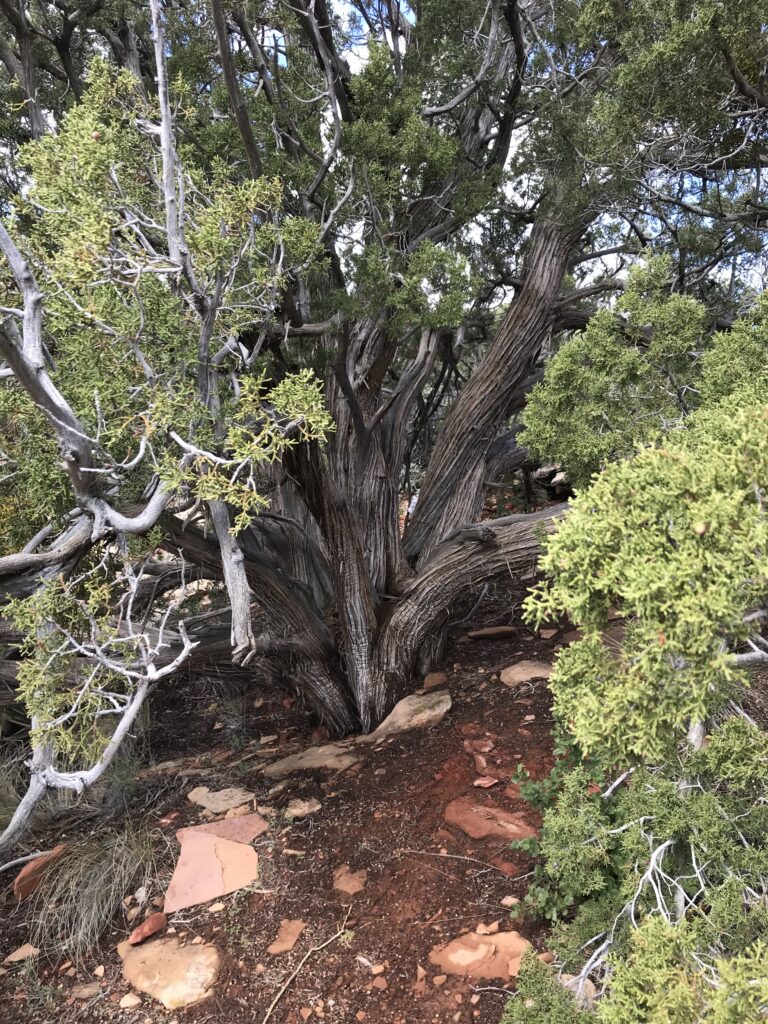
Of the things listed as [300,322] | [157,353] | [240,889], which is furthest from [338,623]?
[157,353]

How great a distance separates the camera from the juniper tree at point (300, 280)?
2594 mm

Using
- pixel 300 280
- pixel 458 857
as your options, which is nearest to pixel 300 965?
pixel 458 857

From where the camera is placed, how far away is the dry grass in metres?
3.17

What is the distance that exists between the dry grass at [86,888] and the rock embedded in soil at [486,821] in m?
1.58

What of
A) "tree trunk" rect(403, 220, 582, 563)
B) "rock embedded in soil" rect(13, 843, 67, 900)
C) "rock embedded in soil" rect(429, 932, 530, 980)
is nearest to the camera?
"rock embedded in soil" rect(429, 932, 530, 980)

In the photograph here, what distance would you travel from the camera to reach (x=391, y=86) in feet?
12.3

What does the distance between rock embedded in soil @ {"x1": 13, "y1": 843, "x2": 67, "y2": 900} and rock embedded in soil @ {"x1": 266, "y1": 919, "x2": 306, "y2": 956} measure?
137 cm

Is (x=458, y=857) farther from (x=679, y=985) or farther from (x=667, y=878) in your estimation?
(x=679, y=985)

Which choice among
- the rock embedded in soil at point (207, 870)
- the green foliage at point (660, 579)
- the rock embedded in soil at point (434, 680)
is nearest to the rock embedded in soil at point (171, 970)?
the rock embedded in soil at point (207, 870)

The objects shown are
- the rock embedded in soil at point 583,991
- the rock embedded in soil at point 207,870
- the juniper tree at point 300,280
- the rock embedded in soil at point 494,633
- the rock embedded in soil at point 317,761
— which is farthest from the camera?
the rock embedded in soil at point 494,633

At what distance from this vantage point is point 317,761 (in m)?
4.29

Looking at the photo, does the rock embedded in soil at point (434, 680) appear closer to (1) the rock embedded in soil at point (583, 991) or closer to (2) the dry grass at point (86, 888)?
(2) the dry grass at point (86, 888)

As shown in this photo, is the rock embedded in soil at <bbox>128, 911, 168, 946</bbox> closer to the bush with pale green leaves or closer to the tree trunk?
the bush with pale green leaves

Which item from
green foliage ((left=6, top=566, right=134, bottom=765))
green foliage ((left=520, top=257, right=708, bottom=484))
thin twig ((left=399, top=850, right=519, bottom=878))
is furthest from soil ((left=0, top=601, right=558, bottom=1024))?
green foliage ((left=520, top=257, right=708, bottom=484))
